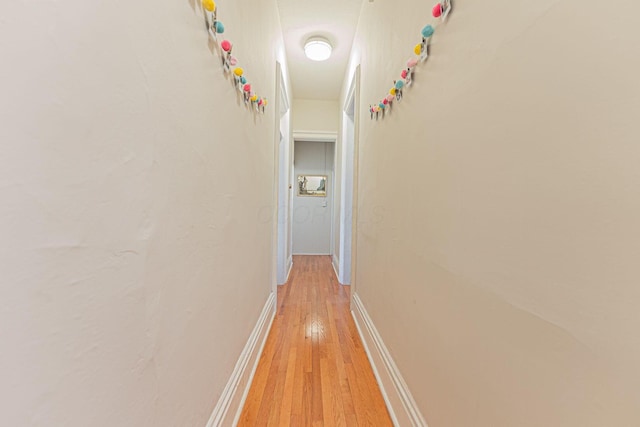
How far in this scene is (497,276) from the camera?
57cm

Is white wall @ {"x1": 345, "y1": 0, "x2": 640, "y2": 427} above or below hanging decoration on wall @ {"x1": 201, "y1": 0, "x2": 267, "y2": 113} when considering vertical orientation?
below

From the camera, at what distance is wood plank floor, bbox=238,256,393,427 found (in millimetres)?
1170

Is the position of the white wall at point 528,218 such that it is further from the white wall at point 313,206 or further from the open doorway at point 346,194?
the white wall at point 313,206

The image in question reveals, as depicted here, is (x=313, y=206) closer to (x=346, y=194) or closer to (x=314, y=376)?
(x=346, y=194)

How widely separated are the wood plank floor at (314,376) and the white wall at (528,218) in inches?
18.5

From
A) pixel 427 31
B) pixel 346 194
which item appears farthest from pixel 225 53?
pixel 346 194

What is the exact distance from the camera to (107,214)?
0.42 meters

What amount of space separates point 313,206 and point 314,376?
3521 millimetres

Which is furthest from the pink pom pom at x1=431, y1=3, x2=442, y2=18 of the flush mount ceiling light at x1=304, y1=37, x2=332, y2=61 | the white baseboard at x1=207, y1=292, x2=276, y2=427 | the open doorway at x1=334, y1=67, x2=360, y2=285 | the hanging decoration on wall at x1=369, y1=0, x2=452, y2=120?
the open doorway at x1=334, y1=67, x2=360, y2=285

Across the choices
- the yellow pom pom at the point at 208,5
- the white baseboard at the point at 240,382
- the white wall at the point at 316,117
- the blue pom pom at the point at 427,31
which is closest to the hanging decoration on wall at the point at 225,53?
the yellow pom pom at the point at 208,5

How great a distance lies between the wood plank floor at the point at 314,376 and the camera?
117cm

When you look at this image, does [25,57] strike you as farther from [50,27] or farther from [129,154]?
[129,154]

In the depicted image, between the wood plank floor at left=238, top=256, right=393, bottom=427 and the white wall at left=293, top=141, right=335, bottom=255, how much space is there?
2.31m

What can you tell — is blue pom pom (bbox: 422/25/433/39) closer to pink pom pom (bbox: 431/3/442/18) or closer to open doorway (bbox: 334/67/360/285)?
pink pom pom (bbox: 431/3/442/18)
